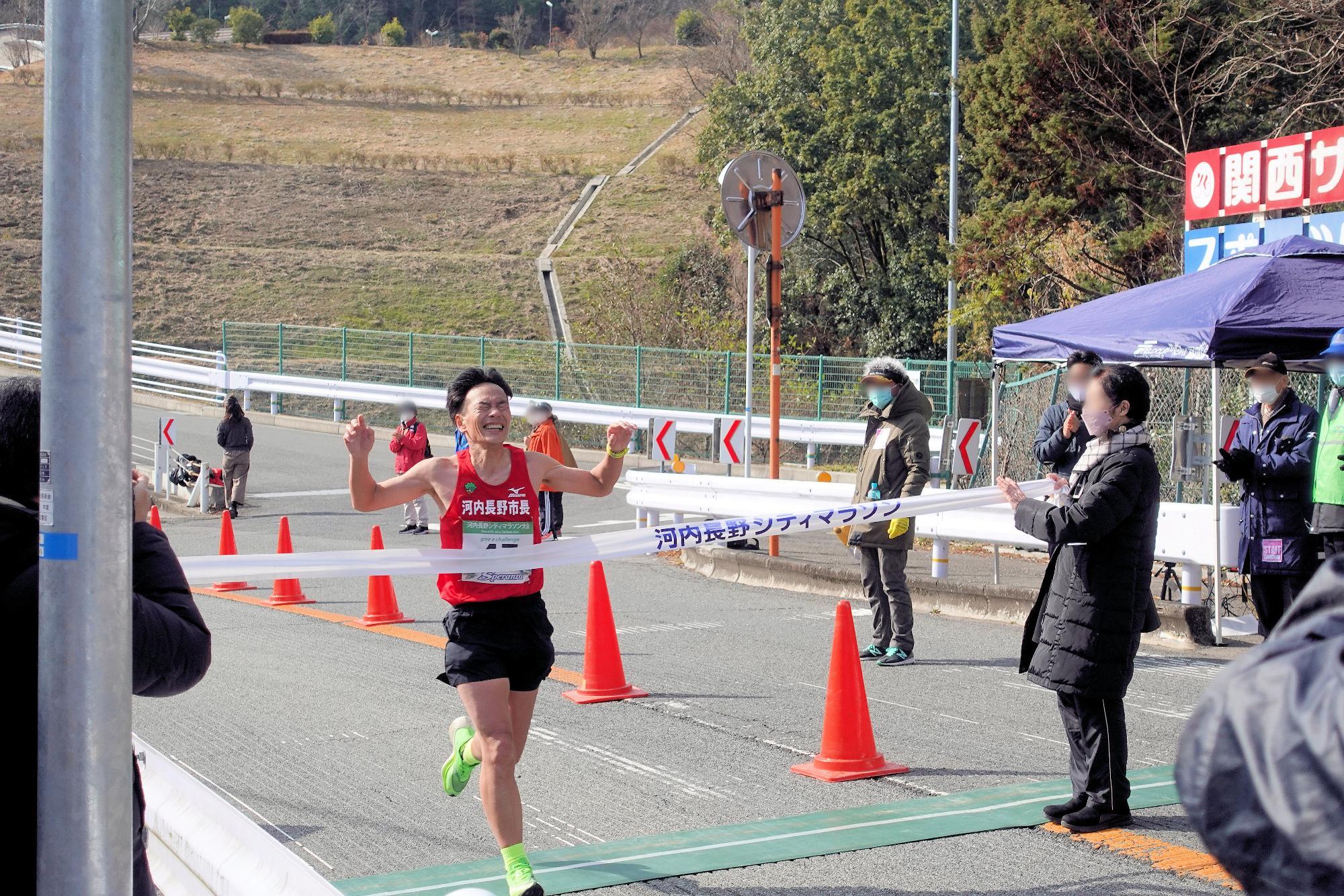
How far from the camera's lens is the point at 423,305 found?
48.4m

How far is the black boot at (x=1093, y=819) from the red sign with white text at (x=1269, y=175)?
366 inches

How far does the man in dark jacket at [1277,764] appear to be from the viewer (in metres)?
1.30

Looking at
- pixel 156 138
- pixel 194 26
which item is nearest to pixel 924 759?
pixel 156 138

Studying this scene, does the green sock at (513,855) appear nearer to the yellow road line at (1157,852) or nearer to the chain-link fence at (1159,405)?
the yellow road line at (1157,852)

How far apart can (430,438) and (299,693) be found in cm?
2310

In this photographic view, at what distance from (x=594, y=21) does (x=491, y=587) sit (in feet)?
328

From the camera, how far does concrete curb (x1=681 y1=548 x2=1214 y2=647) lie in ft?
32.6

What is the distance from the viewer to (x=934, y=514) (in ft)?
33.3

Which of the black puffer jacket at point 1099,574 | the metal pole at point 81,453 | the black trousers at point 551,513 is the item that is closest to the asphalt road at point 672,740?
the black puffer jacket at point 1099,574

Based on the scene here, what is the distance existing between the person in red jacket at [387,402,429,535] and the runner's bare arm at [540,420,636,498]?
43.1ft

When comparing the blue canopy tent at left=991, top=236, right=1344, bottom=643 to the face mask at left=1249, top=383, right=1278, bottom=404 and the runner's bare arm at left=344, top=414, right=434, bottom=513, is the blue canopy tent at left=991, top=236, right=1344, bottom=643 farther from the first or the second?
the runner's bare arm at left=344, top=414, right=434, bottom=513

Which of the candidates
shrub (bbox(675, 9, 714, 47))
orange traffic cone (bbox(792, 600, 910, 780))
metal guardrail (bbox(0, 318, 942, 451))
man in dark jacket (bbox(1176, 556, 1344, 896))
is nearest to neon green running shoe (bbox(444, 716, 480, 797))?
orange traffic cone (bbox(792, 600, 910, 780))

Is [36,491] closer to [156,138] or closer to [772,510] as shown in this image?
[772,510]

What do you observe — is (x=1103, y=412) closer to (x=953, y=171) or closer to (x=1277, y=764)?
(x=1277, y=764)
